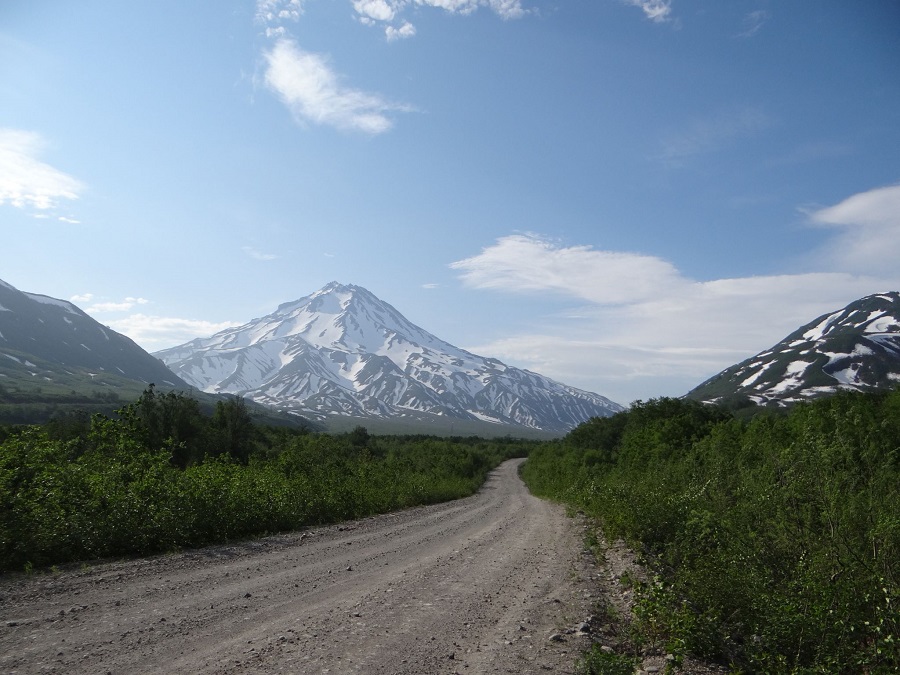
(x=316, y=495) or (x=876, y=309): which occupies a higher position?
(x=876, y=309)

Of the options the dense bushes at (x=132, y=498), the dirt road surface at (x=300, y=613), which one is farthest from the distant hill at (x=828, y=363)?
the dirt road surface at (x=300, y=613)

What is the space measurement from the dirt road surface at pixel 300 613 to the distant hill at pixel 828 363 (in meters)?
92.2

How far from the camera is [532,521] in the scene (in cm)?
1912

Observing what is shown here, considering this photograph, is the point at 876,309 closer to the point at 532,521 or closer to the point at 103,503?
the point at 532,521

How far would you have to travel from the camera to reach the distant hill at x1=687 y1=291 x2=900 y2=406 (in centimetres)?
11425

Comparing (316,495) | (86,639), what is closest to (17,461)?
(86,639)

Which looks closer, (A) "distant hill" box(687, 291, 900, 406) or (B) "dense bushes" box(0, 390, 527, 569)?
(B) "dense bushes" box(0, 390, 527, 569)

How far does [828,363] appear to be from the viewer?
5103 inches

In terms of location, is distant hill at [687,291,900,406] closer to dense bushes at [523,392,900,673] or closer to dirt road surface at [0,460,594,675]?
dense bushes at [523,392,900,673]

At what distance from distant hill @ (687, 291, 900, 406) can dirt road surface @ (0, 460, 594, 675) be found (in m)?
92.2

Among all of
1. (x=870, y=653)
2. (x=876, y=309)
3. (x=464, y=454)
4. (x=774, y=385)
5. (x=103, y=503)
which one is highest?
(x=876, y=309)

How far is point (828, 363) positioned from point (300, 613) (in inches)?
5995

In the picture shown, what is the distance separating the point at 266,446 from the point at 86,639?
3766cm

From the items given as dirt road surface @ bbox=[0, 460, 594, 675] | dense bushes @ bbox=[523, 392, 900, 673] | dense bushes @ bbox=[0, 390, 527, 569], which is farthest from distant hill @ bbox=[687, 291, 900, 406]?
dirt road surface @ bbox=[0, 460, 594, 675]
